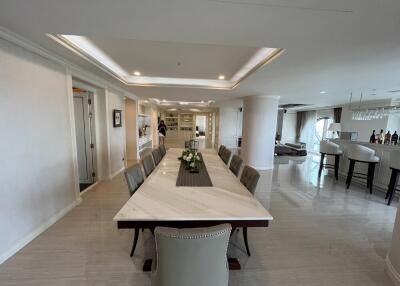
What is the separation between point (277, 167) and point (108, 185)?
5260 millimetres

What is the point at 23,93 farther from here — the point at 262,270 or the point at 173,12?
the point at 262,270

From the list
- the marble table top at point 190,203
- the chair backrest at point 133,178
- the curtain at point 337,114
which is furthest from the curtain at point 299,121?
the chair backrest at point 133,178

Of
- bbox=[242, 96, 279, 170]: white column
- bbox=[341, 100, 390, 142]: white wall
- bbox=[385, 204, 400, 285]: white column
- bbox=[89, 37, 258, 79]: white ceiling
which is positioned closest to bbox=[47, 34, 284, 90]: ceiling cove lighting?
bbox=[89, 37, 258, 79]: white ceiling

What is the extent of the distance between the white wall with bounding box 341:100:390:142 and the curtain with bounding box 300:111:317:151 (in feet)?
7.16

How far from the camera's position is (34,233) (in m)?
2.27

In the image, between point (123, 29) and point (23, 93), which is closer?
point (123, 29)

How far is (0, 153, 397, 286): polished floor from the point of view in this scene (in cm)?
177

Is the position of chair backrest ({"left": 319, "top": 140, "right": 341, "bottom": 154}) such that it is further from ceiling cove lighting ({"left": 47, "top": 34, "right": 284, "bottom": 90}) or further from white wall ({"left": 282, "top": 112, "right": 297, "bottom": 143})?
white wall ({"left": 282, "top": 112, "right": 297, "bottom": 143})

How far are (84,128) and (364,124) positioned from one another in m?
9.55

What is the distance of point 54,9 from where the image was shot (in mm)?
1490

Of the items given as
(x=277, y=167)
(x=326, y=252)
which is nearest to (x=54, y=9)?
(x=326, y=252)

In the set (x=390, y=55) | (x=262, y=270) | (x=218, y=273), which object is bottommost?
(x=262, y=270)

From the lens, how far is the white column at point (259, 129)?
5.75 metres

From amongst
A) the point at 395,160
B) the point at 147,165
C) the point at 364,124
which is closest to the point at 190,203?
the point at 147,165
